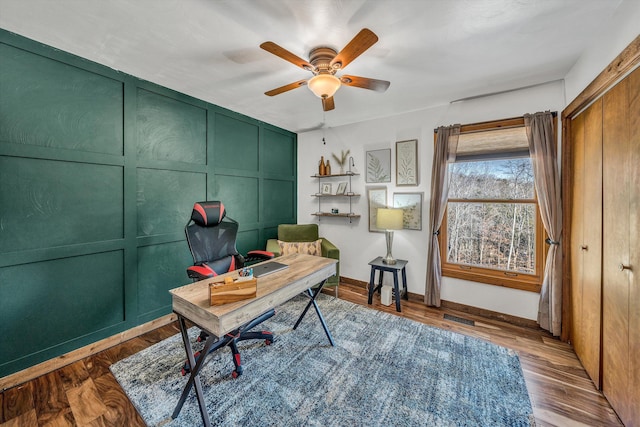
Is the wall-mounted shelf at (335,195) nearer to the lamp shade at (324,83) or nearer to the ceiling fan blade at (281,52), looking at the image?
the lamp shade at (324,83)

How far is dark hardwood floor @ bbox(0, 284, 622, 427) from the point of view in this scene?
1.55 metres

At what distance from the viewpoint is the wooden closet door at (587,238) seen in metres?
1.81

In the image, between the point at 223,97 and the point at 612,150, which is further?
the point at 223,97

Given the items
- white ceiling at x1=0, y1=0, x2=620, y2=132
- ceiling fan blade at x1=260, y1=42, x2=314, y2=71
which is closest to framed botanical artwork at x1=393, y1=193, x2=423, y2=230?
white ceiling at x1=0, y1=0, x2=620, y2=132

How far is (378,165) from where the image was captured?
11.8 feet

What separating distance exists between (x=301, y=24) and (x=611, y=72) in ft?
6.57

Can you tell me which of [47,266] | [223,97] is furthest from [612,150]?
[47,266]

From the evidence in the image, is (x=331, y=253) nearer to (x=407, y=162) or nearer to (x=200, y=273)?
(x=407, y=162)

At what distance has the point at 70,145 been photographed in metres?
2.08

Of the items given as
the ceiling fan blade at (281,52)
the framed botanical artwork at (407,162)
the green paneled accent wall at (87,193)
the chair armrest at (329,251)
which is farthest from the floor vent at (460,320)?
the green paneled accent wall at (87,193)

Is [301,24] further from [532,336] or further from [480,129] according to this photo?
[532,336]

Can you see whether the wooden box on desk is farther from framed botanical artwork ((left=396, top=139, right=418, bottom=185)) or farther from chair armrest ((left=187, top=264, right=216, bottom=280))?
framed botanical artwork ((left=396, top=139, right=418, bottom=185))

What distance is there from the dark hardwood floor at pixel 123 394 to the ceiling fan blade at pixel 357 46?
2.53m

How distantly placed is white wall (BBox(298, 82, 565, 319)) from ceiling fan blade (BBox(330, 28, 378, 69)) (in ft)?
6.13
